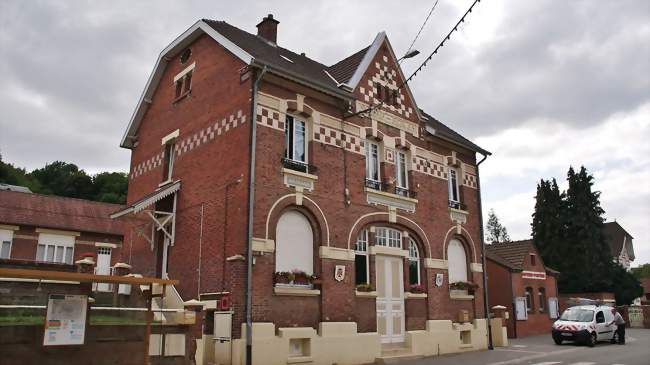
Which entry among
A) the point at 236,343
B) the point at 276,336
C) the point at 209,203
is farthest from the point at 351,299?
the point at 209,203

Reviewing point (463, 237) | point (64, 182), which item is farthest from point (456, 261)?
point (64, 182)

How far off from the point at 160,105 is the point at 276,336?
1051cm

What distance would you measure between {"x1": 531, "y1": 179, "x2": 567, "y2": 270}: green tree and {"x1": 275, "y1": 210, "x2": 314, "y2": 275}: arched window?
1235 inches

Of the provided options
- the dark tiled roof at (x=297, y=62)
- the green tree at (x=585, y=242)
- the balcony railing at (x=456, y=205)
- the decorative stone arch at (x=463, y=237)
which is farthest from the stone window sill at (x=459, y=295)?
the green tree at (x=585, y=242)

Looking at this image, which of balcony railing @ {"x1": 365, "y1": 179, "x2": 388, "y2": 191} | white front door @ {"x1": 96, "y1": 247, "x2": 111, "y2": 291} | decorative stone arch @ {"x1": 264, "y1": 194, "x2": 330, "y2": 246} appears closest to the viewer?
decorative stone arch @ {"x1": 264, "y1": 194, "x2": 330, "y2": 246}

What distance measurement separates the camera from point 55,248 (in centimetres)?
3102

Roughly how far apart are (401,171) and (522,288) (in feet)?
45.1

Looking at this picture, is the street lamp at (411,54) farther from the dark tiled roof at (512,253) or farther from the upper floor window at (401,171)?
the dark tiled roof at (512,253)

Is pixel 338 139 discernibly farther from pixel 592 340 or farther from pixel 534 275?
pixel 534 275

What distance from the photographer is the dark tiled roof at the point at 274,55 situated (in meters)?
16.3

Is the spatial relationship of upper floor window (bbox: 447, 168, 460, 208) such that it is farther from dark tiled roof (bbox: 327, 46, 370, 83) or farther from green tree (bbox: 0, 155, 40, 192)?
green tree (bbox: 0, 155, 40, 192)

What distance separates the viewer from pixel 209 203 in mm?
16062

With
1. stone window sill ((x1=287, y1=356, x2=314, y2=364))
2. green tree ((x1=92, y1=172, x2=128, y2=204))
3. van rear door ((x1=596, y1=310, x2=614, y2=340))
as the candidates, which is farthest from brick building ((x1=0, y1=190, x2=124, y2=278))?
green tree ((x1=92, y1=172, x2=128, y2=204))

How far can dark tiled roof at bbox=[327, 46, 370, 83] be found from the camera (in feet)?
61.7
